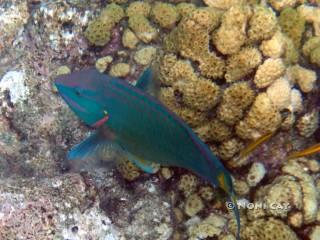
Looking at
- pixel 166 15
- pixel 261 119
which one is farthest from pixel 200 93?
pixel 166 15

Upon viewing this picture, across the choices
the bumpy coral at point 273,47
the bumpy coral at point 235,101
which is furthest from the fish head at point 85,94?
the bumpy coral at point 273,47

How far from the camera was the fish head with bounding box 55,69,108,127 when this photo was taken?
2.40m

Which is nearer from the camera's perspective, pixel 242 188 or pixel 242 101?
pixel 242 101

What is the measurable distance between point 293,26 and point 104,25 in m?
1.79

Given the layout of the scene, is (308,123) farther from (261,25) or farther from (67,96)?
(67,96)

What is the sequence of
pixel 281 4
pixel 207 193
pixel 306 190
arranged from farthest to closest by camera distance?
pixel 281 4 → pixel 207 193 → pixel 306 190

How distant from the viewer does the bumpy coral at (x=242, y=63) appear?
3146 millimetres

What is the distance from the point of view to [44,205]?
290 centimetres

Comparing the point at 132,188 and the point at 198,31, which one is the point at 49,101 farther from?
the point at 198,31

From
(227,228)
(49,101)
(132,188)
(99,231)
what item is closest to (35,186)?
(99,231)

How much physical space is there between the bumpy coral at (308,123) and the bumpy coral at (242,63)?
64 centimetres

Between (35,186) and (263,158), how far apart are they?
1.84 m

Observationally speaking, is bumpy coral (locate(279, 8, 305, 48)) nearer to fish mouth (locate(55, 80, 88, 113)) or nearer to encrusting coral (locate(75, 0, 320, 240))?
encrusting coral (locate(75, 0, 320, 240))

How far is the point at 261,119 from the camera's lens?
3150 millimetres
